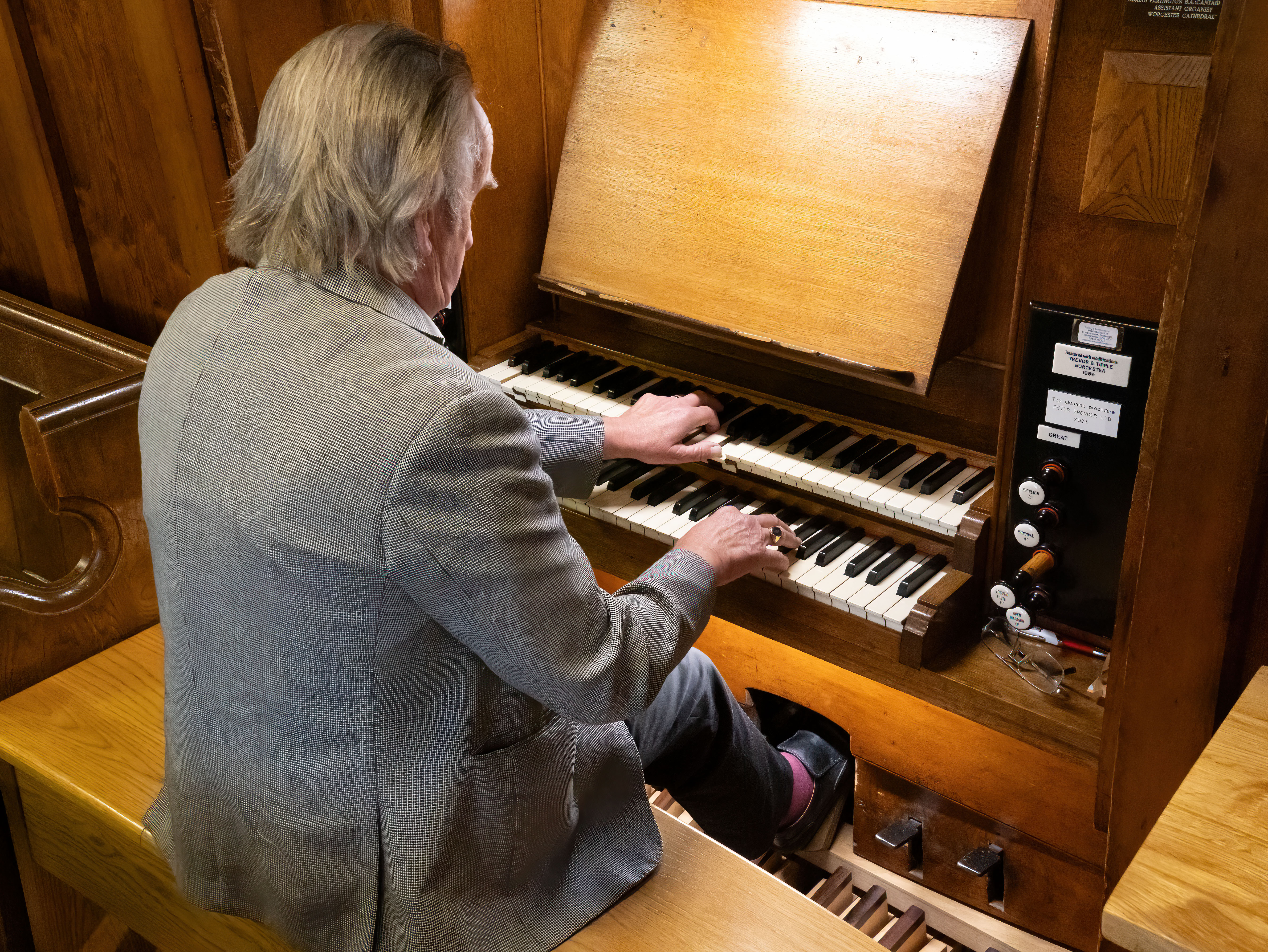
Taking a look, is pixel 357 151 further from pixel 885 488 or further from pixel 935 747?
pixel 935 747

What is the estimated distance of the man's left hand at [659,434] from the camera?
2.20 meters

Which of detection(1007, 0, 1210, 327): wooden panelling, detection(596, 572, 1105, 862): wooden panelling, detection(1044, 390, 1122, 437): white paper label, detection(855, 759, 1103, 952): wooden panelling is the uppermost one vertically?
detection(1007, 0, 1210, 327): wooden panelling

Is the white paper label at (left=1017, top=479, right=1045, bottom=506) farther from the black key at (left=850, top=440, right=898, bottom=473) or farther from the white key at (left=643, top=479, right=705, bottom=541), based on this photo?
the white key at (left=643, top=479, right=705, bottom=541)

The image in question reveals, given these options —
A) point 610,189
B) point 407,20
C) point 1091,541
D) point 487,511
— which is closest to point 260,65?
point 407,20

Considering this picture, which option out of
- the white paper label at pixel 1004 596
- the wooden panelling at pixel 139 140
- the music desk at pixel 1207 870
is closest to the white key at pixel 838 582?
the white paper label at pixel 1004 596

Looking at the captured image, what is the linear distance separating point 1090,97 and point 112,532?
2077 millimetres

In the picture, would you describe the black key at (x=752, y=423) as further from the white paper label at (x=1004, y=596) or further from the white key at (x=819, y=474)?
the white paper label at (x=1004, y=596)

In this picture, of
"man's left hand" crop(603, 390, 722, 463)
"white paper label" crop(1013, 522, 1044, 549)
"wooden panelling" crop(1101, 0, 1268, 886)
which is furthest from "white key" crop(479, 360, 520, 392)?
"wooden panelling" crop(1101, 0, 1268, 886)

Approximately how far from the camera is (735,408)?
2.43m

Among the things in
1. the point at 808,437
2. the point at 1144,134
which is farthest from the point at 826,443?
the point at 1144,134

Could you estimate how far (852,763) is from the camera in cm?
257

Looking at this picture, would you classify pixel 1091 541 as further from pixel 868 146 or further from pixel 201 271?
Result: pixel 201 271

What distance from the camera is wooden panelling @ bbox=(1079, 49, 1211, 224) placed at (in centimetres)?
155

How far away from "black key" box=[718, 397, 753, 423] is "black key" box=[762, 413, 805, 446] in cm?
11
